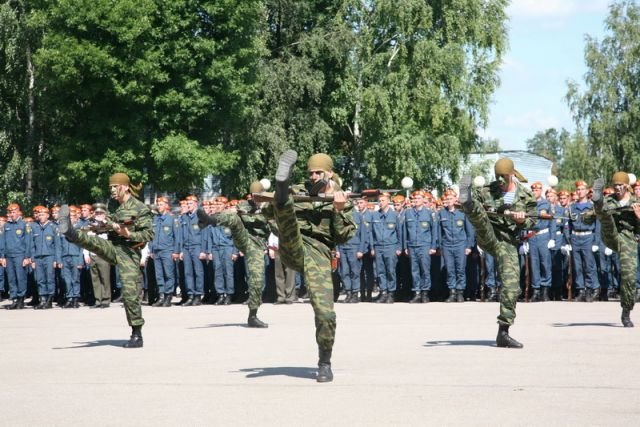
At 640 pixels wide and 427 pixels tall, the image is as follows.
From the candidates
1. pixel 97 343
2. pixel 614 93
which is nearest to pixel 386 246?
pixel 97 343

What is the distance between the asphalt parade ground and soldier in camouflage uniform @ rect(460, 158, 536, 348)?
0.51 metres

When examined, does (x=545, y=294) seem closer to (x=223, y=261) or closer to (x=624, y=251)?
(x=223, y=261)

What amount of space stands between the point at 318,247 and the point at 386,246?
13290 mm

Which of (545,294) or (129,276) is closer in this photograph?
(129,276)

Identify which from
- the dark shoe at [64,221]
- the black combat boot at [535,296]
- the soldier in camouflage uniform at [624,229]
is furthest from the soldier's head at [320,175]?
the black combat boot at [535,296]

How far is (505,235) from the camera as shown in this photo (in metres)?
13.2

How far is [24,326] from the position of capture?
61.0 ft

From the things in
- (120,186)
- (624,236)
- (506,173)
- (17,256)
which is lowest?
(624,236)

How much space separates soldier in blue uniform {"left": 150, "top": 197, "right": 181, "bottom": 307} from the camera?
24281 mm

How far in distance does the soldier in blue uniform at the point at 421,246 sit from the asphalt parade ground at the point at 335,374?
5.32 meters

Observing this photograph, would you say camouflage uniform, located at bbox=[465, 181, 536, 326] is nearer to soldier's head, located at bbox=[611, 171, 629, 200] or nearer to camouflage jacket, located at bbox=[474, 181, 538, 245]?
camouflage jacket, located at bbox=[474, 181, 538, 245]

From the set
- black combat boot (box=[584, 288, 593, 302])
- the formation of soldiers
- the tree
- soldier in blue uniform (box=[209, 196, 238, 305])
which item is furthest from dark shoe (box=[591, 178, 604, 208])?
the tree

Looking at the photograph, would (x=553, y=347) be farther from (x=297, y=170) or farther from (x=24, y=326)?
(x=297, y=170)

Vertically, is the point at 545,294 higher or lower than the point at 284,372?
higher
